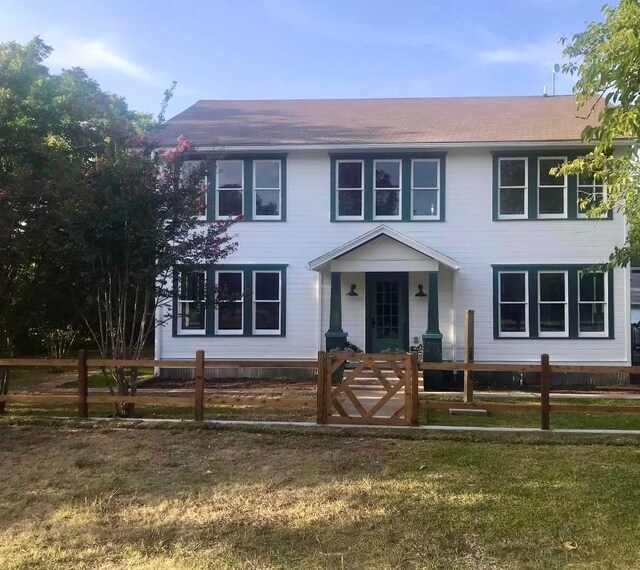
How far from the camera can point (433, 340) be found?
1375cm

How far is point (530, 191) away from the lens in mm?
15078

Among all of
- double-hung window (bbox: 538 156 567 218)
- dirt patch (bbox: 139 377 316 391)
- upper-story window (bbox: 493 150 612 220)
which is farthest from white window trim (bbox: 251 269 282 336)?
double-hung window (bbox: 538 156 567 218)

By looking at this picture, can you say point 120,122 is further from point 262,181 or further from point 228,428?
point 262,181

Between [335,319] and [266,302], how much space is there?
217 cm

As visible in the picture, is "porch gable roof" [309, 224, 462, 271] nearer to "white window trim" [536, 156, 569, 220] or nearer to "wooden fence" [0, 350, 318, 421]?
"white window trim" [536, 156, 569, 220]

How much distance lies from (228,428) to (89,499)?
2996 mm

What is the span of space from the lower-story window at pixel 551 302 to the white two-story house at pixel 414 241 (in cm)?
3

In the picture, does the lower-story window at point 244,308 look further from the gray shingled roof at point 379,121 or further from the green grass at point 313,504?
the green grass at point 313,504

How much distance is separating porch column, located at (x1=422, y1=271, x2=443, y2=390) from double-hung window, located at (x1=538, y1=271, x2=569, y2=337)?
9.10 feet

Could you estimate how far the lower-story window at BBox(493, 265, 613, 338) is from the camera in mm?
14969

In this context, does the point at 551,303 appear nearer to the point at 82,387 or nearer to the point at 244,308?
the point at 244,308

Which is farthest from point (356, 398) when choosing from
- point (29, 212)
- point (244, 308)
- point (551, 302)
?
point (551, 302)

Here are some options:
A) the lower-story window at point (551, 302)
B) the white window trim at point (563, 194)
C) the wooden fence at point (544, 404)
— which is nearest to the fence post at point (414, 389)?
the wooden fence at point (544, 404)

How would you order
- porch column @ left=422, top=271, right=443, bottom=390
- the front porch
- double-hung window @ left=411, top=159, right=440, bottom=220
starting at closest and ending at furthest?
1. porch column @ left=422, top=271, right=443, bottom=390
2. the front porch
3. double-hung window @ left=411, top=159, right=440, bottom=220
